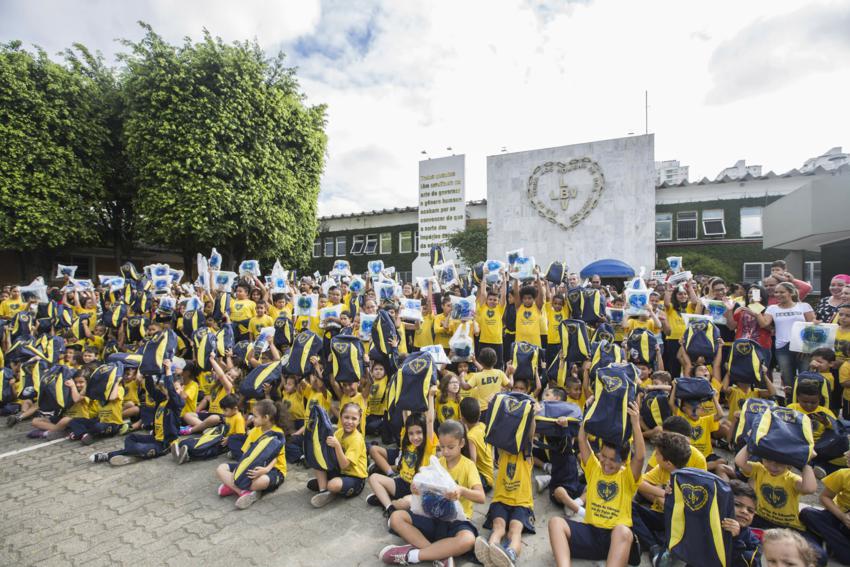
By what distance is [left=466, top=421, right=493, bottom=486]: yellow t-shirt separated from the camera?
4285mm

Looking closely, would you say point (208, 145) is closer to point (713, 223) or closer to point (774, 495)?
point (774, 495)

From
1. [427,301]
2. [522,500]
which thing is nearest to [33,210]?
[427,301]

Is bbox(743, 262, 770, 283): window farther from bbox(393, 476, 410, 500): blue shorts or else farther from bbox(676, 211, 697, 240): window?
bbox(393, 476, 410, 500): blue shorts

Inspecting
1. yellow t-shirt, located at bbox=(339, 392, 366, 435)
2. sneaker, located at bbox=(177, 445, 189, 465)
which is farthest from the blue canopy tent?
sneaker, located at bbox=(177, 445, 189, 465)

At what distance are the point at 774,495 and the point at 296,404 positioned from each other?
16.4 ft

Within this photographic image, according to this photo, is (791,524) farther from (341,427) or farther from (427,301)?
(427,301)

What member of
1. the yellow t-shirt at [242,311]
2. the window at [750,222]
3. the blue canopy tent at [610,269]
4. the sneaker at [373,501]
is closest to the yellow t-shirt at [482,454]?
the sneaker at [373,501]

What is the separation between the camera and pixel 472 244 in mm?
23938

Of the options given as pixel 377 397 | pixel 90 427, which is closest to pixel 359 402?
pixel 377 397

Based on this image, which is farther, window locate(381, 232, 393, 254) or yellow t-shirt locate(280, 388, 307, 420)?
window locate(381, 232, 393, 254)

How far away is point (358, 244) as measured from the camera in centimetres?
3244

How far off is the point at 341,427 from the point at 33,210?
53.1ft

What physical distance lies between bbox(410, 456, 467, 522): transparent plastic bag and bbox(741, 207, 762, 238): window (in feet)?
81.9

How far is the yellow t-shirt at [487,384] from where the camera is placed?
5109 mm
